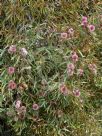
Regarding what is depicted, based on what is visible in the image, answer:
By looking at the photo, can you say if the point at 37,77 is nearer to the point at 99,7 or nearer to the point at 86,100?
the point at 86,100

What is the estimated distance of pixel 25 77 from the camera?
3.00 meters

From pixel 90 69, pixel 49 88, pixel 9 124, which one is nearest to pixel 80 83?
pixel 90 69

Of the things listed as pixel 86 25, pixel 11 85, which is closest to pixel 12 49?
pixel 11 85

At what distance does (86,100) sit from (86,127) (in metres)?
0.19

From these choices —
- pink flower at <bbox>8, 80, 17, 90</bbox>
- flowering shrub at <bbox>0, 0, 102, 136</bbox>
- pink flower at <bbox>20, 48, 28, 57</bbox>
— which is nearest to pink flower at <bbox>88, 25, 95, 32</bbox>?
flowering shrub at <bbox>0, 0, 102, 136</bbox>

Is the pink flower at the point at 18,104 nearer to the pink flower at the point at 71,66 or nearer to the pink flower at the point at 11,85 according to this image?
the pink flower at the point at 11,85

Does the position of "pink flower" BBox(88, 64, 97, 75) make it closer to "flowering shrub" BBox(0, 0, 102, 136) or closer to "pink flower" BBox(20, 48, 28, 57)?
"flowering shrub" BBox(0, 0, 102, 136)

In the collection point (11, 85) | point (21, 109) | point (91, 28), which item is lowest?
point (21, 109)

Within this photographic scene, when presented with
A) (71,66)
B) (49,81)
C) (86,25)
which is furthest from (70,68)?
(86,25)

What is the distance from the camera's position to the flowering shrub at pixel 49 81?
2953mm

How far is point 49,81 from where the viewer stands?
2.98 metres

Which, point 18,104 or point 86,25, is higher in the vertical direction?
point 86,25

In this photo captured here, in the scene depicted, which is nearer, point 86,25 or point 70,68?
point 70,68

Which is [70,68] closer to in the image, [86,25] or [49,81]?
[49,81]
